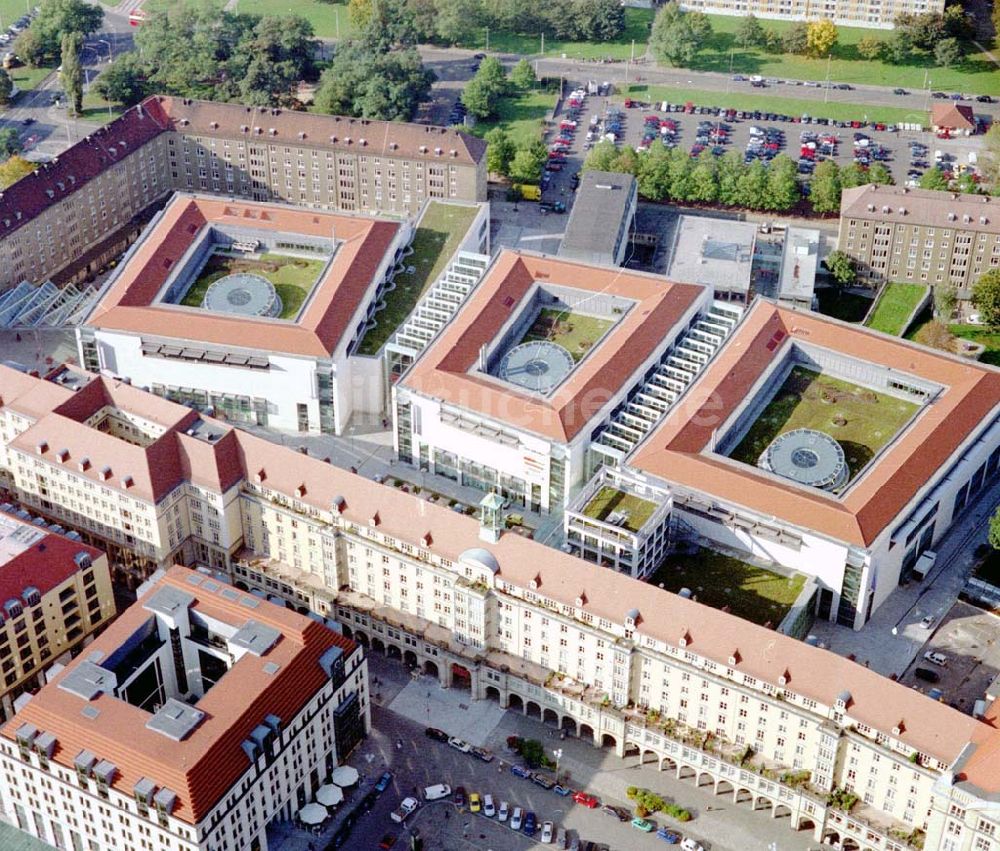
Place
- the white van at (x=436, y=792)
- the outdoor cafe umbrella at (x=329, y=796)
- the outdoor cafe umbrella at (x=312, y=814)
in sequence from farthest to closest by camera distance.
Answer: the white van at (x=436, y=792) → the outdoor cafe umbrella at (x=329, y=796) → the outdoor cafe umbrella at (x=312, y=814)

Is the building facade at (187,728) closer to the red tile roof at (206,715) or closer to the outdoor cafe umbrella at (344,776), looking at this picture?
the red tile roof at (206,715)

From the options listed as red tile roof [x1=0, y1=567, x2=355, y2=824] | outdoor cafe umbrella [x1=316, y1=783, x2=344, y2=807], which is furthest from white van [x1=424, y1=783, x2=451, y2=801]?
red tile roof [x1=0, y1=567, x2=355, y2=824]

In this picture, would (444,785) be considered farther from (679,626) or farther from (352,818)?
(679,626)

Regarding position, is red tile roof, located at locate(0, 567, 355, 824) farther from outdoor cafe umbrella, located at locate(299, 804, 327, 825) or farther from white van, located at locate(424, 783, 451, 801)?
white van, located at locate(424, 783, 451, 801)

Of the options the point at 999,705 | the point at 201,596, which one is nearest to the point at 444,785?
the point at 201,596

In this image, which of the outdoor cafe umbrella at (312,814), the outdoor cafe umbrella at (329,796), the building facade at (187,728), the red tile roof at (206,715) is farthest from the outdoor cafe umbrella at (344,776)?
the red tile roof at (206,715)
